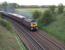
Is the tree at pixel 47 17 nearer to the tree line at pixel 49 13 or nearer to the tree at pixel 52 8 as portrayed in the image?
the tree line at pixel 49 13

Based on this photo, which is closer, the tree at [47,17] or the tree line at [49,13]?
the tree at [47,17]

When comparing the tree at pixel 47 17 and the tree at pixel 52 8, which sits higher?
the tree at pixel 52 8

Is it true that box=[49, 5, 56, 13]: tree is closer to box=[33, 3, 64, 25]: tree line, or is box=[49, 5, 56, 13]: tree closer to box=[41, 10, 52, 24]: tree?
box=[33, 3, 64, 25]: tree line

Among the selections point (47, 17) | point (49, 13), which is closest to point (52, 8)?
point (49, 13)

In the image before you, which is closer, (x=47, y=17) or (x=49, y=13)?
(x=47, y=17)

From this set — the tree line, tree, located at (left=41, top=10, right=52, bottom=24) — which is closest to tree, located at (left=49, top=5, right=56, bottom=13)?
the tree line

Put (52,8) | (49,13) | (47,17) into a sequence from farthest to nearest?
(52,8)
(49,13)
(47,17)

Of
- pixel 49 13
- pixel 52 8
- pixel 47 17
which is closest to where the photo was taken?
pixel 47 17

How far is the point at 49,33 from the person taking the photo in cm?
3206

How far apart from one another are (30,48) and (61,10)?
26.0 m

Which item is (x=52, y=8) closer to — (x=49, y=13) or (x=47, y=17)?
(x=49, y=13)

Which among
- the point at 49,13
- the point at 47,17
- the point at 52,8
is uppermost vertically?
the point at 52,8

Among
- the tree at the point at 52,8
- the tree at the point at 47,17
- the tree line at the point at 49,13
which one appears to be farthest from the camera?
the tree at the point at 52,8

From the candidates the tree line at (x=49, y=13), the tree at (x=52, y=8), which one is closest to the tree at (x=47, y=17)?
the tree line at (x=49, y=13)
